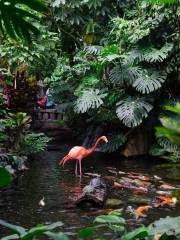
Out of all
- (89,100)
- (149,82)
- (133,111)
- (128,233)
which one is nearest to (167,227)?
(128,233)

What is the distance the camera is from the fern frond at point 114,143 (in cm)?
1062

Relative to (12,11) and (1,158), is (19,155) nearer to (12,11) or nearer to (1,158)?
(1,158)

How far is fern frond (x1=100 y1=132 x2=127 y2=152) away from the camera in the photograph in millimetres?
10625

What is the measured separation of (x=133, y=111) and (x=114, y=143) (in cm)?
106

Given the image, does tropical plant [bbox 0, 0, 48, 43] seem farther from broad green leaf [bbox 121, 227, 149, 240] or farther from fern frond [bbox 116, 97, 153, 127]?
fern frond [bbox 116, 97, 153, 127]

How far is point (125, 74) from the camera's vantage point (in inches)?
406

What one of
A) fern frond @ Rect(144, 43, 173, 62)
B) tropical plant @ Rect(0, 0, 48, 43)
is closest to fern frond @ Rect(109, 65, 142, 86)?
fern frond @ Rect(144, 43, 173, 62)

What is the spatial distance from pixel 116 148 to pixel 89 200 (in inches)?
202

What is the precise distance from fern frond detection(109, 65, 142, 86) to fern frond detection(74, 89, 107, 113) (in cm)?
46

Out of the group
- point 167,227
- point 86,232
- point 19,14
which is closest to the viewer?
point 86,232

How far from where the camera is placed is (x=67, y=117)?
13109 millimetres

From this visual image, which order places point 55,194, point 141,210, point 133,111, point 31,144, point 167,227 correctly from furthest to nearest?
point 133,111 < point 31,144 < point 55,194 < point 141,210 < point 167,227

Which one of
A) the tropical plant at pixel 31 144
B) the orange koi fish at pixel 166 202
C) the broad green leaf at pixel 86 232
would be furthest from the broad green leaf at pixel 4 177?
the tropical plant at pixel 31 144

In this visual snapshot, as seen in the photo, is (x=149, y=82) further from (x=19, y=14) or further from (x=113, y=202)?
(x=19, y=14)
